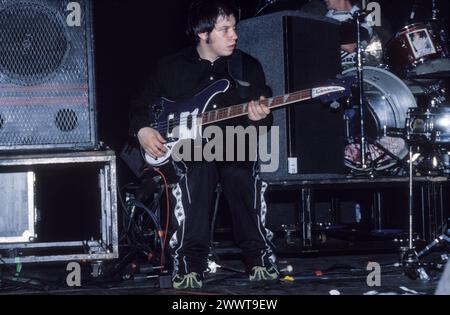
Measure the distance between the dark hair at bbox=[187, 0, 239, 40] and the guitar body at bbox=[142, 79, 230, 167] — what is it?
42 cm

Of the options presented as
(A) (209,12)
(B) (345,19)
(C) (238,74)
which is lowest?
(C) (238,74)

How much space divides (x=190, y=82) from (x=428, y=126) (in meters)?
1.42

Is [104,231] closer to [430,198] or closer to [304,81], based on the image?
[304,81]

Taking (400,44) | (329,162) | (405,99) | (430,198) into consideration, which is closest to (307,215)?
(329,162)

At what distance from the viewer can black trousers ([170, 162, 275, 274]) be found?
332 cm

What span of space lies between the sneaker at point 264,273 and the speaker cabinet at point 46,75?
3.62 ft

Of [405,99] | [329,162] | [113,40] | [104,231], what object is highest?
[113,40]

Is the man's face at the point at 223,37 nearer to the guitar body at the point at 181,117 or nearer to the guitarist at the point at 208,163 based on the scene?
the guitarist at the point at 208,163

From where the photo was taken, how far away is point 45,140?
341 cm

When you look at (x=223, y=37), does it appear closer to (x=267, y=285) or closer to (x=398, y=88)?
(x=267, y=285)

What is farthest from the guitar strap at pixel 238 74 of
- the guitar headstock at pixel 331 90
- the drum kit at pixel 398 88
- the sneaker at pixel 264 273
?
the drum kit at pixel 398 88

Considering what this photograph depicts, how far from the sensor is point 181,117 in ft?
11.5

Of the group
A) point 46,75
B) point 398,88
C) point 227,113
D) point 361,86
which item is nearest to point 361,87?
point 361,86
